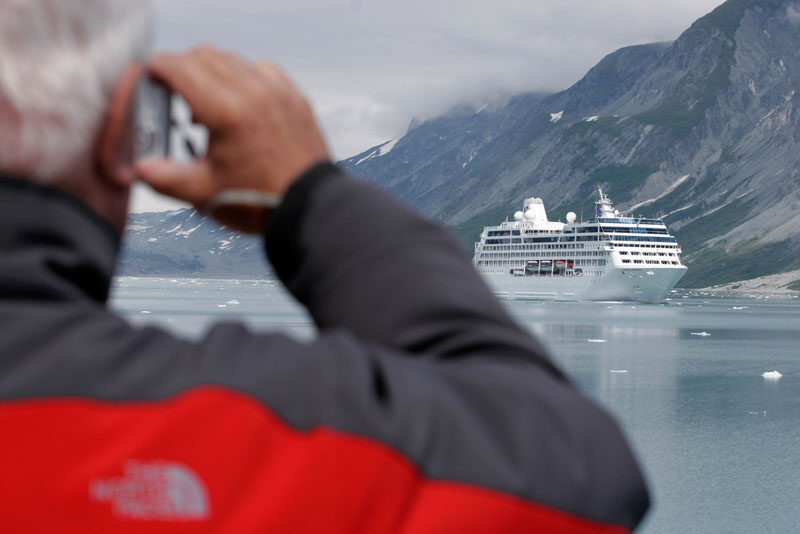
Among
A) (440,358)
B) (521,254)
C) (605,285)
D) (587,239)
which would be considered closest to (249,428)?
(440,358)

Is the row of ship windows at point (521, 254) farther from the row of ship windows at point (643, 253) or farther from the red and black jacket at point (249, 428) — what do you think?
the red and black jacket at point (249, 428)

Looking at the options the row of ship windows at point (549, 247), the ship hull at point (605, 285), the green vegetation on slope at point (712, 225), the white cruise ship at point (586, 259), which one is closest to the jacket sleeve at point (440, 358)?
the ship hull at point (605, 285)

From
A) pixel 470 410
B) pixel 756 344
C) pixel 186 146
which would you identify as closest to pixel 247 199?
pixel 186 146

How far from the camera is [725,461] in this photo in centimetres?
1823

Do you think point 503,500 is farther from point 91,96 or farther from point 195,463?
point 91,96

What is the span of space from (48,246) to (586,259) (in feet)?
268

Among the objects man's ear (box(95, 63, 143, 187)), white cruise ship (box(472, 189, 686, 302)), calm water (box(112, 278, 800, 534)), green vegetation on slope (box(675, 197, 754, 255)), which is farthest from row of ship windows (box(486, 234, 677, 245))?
green vegetation on slope (box(675, 197, 754, 255))

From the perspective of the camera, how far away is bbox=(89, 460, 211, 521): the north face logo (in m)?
0.82

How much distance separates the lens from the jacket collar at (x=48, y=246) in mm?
836

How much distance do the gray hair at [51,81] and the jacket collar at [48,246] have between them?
0.02 m

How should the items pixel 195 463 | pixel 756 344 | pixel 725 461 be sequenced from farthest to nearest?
1. pixel 756 344
2. pixel 725 461
3. pixel 195 463

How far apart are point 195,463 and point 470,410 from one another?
0.26 m

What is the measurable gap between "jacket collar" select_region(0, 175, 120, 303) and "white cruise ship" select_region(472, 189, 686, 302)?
259 ft

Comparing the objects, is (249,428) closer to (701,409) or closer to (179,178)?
(179,178)
